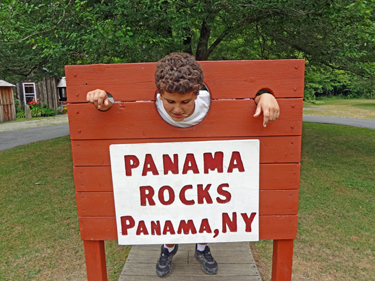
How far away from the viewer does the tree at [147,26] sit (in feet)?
12.6

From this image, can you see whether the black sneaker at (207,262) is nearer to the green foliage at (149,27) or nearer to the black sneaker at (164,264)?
the black sneaker at (164,264)

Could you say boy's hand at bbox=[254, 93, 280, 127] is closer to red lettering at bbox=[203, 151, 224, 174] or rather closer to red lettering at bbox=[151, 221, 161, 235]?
red lettering at bbox=[203, 151, 224, 174]

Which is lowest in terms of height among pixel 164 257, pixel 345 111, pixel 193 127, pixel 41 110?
pixel 164 257

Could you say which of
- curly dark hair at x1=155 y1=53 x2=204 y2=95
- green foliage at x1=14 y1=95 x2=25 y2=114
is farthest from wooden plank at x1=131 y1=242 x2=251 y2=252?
green foliage at x1=14 y1=95 x2=25 y2=114

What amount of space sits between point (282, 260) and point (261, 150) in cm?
83

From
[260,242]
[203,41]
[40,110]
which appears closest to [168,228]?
[260,242]

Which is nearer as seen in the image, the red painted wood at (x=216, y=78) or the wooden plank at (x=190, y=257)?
the red painted wood at (x=216, y=78)

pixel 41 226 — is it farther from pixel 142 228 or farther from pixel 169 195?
pixel 169 195

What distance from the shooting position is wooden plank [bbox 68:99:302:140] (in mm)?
1746

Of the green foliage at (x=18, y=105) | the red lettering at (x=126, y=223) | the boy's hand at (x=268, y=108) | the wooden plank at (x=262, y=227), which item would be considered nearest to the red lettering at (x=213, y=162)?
the boy's hand at (x=268, y=108)

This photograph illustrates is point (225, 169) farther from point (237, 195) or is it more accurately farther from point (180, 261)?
point (180, 261)

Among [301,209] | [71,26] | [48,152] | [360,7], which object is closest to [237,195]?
[301,209]

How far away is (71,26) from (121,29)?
4.12ft

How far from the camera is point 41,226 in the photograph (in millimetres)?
3590
